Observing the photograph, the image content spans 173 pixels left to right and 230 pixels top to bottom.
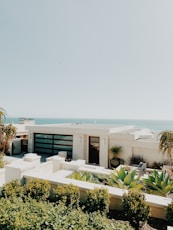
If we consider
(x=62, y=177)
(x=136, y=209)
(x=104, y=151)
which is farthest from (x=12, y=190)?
(x=104, y=151)

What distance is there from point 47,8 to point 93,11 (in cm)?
274

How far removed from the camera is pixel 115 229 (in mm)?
3523

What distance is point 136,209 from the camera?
474 centimetres

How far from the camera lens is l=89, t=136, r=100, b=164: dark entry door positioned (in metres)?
16.5

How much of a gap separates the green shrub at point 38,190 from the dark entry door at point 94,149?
10445 millimetres

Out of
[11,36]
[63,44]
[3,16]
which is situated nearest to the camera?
[3,16]

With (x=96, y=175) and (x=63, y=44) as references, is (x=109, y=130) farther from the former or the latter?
(x=63, y=44)

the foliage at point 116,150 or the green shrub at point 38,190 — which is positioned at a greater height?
the green shrub at point 38,190

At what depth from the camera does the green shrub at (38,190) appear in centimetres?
601

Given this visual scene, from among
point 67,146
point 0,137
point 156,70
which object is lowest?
point 67,146

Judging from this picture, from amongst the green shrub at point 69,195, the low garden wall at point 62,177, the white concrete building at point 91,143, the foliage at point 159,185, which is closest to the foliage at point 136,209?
the low garden wall at point 62,177

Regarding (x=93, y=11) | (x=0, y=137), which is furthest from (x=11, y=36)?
(x=0, y=137)

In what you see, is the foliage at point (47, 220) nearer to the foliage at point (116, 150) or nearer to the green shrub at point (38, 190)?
the green shrub at point (38, 190)

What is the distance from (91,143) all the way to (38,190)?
35.6 ft
